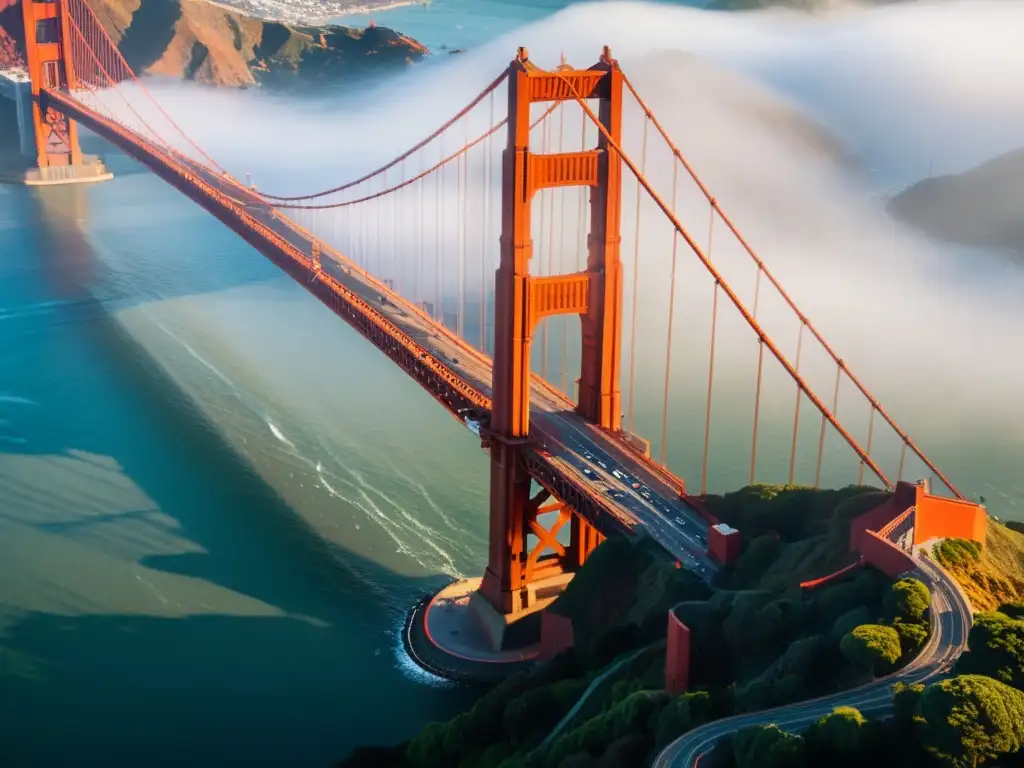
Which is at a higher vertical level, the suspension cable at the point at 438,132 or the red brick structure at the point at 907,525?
the suspension cable at the point at 438,132

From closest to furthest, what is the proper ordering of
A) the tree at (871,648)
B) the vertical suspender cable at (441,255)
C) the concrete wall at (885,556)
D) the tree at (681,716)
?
the tree at (871,648), the tree at (681,716), the concrete wall at (885,556), the vertical suspender cable at (441,255)

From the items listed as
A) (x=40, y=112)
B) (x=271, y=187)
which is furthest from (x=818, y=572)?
(x=40, y=112)

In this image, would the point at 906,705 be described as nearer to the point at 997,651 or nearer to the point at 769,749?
the point at 997,651

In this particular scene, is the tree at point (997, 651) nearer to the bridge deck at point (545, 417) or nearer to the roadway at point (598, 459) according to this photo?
the roadway at point (598, 459)

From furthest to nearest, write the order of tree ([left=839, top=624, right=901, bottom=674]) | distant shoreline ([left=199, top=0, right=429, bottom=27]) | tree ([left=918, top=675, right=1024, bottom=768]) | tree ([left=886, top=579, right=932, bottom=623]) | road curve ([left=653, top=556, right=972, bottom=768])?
distant shoreline ([left=199, top=0, right=429, bottom=27]), tree ([left=886, top=579, right=932, bottom=623]), tree ([left=839, top=624, right=901, bottom=674]), road curve ([left=653, top=556, right=972, bottom=768]), tree ([left=918, top=675, right=1024, bottom=768])

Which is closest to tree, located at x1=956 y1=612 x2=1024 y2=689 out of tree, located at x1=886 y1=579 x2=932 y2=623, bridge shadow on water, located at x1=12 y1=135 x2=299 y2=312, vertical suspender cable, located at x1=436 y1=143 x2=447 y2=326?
tree, located at x1=886 y1=579 x2=932 y2=623

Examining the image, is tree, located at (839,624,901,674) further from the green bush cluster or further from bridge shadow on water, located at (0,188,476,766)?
bridge shadow on water, located at (0,188,476,766)

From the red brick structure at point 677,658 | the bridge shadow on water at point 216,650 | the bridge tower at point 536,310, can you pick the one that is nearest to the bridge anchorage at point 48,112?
the bridge shadow on water at point 216,650
